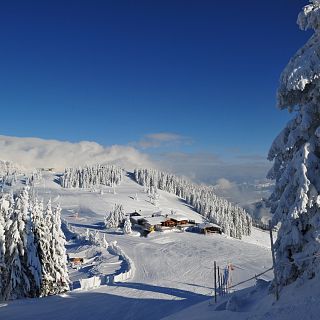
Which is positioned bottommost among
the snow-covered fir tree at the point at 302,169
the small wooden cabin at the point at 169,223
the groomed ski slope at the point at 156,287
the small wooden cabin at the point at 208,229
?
the groomed ski slope at the point at 156,287

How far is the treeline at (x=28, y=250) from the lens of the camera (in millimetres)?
35156

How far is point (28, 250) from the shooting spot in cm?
3662

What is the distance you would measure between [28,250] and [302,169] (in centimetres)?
3003

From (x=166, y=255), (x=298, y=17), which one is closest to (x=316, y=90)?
(x=298, y=17)

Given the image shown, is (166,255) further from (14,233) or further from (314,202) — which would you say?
(314,202)

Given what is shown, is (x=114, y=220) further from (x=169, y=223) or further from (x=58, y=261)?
(x=58, y=261)

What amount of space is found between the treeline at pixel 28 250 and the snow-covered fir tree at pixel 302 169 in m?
27.5

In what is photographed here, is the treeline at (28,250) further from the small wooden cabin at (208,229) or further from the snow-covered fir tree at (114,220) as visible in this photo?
the snow-covered fir tree at (114,220)

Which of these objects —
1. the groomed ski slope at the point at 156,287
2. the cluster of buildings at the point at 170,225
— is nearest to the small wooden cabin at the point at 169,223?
the cluster of buildings at the point at 170,225

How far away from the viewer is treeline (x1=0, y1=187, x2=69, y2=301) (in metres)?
35.2

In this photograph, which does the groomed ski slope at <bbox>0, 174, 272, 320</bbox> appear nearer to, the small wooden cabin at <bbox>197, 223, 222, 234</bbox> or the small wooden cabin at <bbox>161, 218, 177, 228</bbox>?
the small wooden cabin at <bbox>197, 223, 222, 234</bbox>

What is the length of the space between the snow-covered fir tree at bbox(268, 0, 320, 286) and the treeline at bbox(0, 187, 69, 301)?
27.5 metres

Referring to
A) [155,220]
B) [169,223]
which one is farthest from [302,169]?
[155,220]

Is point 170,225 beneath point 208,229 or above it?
above
